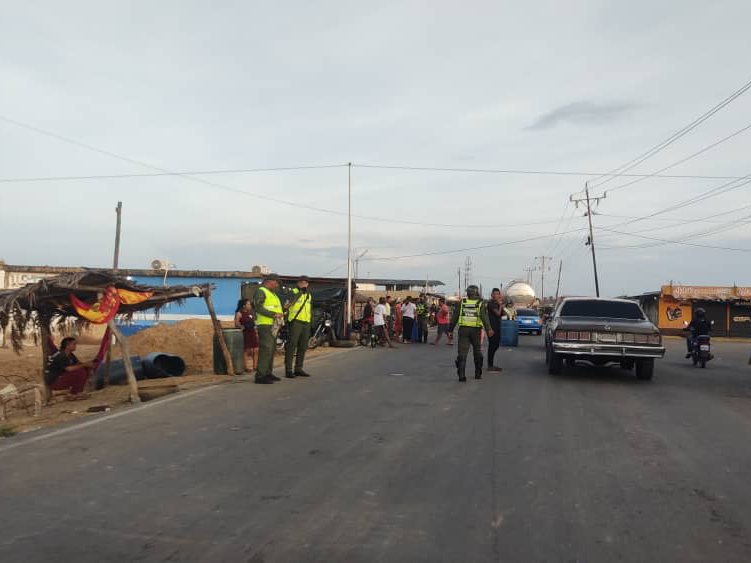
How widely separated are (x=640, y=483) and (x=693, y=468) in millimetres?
867

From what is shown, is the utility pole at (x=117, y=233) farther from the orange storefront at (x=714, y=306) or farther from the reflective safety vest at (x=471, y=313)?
the orange storefront at (x=714, y=306)

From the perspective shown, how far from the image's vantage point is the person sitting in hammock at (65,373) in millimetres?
12031

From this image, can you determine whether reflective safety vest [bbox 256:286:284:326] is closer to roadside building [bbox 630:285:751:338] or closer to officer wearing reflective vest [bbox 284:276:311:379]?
officer wearing reflective vest [bbox 284:276:311:379]

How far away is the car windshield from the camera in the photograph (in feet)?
44.1

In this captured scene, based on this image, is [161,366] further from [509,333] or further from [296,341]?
[509,333]

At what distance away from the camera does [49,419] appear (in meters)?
9.01

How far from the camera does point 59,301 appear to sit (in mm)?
11430

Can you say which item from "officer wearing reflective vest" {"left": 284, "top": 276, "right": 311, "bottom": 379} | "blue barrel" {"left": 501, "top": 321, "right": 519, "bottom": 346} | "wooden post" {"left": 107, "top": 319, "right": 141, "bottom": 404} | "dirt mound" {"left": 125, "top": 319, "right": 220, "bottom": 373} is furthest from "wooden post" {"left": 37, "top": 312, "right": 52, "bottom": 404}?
"blue barrel" {"left": 501, "top": 321, "right": 519, "bottom": 346}

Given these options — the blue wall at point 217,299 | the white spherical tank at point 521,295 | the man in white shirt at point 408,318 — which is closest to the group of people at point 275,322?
the man in white shirt at point 408,318

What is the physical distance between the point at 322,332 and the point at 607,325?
11.9m

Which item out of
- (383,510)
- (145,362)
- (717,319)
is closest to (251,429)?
(383,510)

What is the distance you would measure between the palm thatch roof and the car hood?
8177 millimetres

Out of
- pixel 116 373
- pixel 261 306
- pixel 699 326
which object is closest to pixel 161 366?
pixel 116 373

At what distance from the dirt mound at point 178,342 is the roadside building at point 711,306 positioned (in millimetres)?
34443
